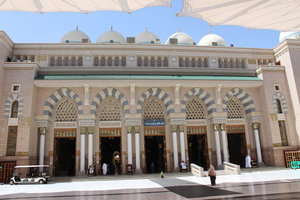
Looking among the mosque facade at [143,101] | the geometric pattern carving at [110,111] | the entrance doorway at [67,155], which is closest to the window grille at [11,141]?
the mosque facade at [143,101]

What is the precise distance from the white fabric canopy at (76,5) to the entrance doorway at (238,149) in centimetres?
1560

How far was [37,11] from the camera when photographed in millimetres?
10172

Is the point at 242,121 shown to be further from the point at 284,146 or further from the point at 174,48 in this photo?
the point at 174,48

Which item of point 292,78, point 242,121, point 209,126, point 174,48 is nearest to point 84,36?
point 174,48

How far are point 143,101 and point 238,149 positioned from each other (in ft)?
35.6

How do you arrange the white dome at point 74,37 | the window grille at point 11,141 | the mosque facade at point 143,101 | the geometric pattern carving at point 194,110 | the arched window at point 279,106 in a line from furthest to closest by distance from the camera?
the white dome at point 74,37 < the geometric pattern carving at point 194,110 < the arched window at point 279,106 < the mosque facade at point 143,101 < the window grille at point 11,141

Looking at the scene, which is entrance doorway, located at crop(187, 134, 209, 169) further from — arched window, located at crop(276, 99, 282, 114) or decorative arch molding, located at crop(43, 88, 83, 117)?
decorative arch molding, located at crop(43, 88, 83, 117)

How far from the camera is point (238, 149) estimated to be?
23906 mm

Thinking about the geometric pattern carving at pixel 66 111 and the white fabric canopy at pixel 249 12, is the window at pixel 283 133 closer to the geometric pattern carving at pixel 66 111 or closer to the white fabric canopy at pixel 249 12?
the white fabric canopy at pixel 249 12

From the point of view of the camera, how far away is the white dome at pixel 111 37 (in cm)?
2600

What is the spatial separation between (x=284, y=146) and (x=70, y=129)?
54.8 feet

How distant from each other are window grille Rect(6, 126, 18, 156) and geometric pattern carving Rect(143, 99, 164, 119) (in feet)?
31.2

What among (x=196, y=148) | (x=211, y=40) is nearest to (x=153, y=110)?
(x=196, y=148)

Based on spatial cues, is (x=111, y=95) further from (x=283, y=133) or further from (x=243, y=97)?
(x=283, y=133)
